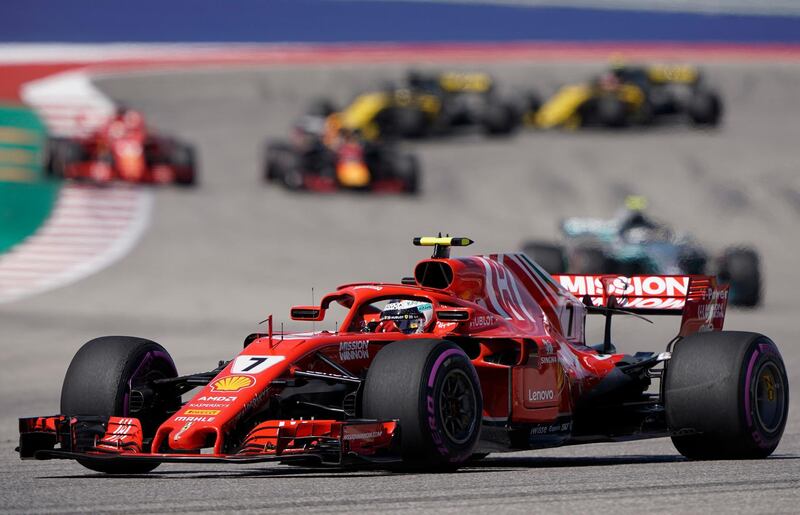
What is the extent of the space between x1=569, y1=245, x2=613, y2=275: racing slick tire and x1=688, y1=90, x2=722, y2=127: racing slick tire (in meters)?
20.5

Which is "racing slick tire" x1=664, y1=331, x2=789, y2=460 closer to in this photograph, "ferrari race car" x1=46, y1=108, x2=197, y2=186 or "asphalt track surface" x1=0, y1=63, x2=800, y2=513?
"asphalt track surface" x1=0, y1=63, x2=800, y2=513

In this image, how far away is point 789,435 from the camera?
13.6m

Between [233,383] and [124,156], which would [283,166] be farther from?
[233,383]

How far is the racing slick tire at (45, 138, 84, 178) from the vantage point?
3656 cm

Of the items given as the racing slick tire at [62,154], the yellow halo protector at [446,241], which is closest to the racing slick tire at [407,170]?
the racing slick tire at [62,154]

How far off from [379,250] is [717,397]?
21241mm

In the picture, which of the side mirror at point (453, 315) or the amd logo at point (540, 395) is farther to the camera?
the amd logo at point (540, 395)

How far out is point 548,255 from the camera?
2655 centimetres

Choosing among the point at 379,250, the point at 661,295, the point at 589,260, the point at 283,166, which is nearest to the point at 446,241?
the point at 661,295

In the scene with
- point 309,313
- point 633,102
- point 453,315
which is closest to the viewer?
point 453,315

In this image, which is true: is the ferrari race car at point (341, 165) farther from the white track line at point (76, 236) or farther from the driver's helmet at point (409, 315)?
the driver's helmet at point (409, 315)

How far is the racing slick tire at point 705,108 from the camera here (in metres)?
46.6

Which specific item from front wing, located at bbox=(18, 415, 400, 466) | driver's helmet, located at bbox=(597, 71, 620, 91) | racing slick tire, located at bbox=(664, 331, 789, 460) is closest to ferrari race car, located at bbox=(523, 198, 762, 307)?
racing slick tire, located at bbox=(664, 331, 789, 460)

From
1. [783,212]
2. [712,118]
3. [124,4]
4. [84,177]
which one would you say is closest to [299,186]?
[84,177]
